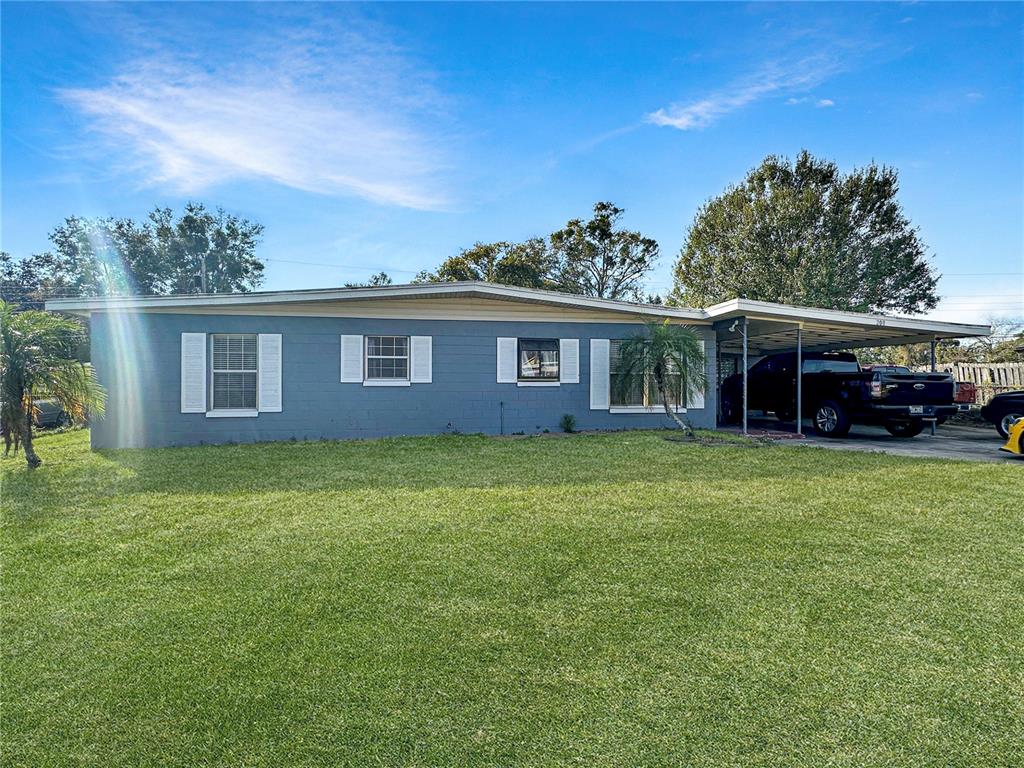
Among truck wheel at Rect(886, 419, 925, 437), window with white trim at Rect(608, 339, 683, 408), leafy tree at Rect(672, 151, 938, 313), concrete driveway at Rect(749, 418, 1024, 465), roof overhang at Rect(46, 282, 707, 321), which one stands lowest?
concrete driveway at Rect(749, 418, 1024, 465)

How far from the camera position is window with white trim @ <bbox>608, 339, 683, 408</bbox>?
1166 cm

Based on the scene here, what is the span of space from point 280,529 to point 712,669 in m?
3.32

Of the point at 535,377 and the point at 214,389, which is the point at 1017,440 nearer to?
the point at 535,377

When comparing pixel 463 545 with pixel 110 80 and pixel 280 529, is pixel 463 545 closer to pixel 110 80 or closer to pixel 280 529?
pixel 280 529

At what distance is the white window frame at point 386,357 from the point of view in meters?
10.7

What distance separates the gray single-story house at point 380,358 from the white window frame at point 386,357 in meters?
0.03

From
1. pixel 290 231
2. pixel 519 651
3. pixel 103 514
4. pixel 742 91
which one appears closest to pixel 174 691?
pixel 519 651

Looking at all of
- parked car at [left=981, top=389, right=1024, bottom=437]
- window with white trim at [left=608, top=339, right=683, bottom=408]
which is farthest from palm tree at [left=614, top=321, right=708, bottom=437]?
parked car at [left=981, top=389, right=1024, bottom=437]

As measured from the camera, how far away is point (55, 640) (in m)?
2.59

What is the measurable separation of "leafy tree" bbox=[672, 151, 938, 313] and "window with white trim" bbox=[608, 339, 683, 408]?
14.6 metres

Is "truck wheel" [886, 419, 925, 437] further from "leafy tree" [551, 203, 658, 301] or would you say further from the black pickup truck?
"leafy tree" [551, 203, 658, 301]

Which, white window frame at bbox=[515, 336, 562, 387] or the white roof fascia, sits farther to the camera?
white window frame at bbox=[515, 336, 562, 387]

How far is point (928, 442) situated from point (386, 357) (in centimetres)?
1026

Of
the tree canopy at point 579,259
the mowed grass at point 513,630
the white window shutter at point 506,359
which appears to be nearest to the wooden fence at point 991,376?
the white window shutter at point 506,359
